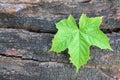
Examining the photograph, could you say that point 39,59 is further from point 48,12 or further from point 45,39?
point 48,12

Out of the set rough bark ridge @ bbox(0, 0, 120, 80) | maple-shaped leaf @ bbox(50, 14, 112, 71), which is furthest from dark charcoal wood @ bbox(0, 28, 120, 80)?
maple-shaped leaf @ bbox(50, 14, 112, 71)

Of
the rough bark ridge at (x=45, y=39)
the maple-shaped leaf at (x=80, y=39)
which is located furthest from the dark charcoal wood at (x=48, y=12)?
the maple-shaped leaf at (x=80, y=39)

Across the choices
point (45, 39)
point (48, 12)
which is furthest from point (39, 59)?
point (48, 12)

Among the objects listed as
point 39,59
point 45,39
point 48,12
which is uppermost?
point 48,12

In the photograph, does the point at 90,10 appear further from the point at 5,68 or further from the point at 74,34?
the point at 5,68

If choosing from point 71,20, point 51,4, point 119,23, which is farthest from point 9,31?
point 119,23

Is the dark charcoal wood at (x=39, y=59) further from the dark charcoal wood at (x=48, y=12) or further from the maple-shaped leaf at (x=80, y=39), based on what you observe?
the maple-shaped leaf at (x=80, y=39)

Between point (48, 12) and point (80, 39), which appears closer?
point (80, 39)
